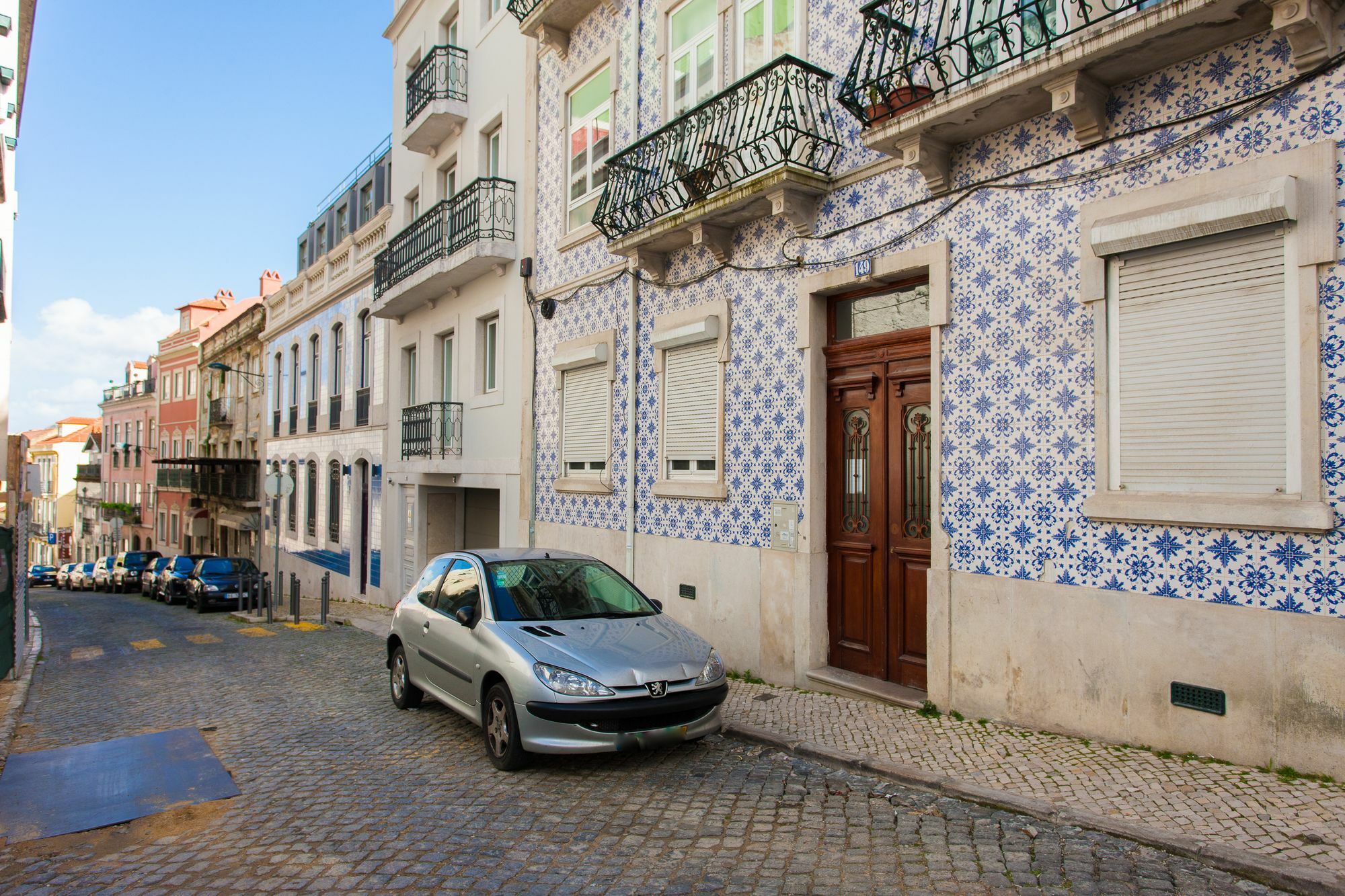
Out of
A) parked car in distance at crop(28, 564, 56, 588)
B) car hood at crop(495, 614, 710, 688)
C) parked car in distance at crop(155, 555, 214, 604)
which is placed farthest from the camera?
parked car in distance at crop(28, 564, 56, 588)

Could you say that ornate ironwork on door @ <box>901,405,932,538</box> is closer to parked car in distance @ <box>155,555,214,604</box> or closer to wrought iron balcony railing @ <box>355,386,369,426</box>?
wrought iron balcony railing @ <box>355,386,369,426</box>

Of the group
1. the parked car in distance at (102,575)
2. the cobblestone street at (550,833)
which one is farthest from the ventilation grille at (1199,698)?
the parked car in distance at (102,575)

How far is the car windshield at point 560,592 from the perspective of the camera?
6.77 m

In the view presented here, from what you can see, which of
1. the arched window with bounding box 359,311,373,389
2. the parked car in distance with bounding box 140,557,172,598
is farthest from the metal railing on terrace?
the arched window with bounding box 359,311,373,389

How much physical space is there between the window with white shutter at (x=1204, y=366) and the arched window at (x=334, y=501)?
20.8 meters

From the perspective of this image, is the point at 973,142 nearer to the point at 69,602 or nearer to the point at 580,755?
the point at 580,755

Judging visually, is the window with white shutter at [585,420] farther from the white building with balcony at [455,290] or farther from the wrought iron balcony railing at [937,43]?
the wrought iron balcony railing at [937,43]

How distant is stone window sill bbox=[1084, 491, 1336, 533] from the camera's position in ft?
16.4

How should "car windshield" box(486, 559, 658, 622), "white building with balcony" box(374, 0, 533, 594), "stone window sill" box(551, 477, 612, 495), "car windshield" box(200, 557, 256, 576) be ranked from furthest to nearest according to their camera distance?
"car windshield" box(200, 557, 256, 576)
"white building with balcony" box(374, 0, 533, 594)
"stone window sill" box(551, 477, 612, 495)
"car windshield" box(486, 559, 658, 622)

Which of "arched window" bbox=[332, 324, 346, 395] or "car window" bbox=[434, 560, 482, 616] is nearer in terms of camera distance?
"car window" bbox=[434, 560, 482, 616]

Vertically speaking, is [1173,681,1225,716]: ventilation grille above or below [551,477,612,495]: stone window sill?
below

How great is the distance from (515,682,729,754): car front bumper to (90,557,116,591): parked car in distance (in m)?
37.4

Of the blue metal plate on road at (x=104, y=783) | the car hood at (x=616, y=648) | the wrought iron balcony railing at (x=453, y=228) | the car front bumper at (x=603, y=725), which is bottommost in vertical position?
the blue metal plate on road at (x=104, y=783)

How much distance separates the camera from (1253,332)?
17.7ft
